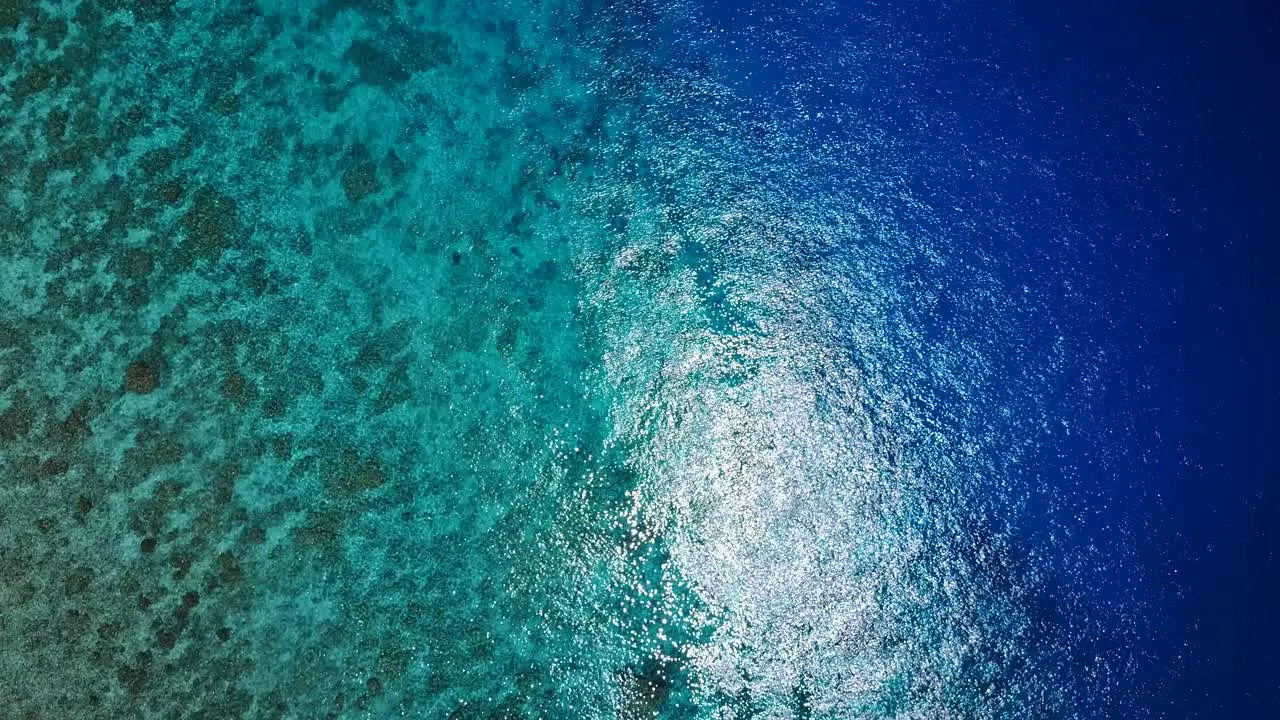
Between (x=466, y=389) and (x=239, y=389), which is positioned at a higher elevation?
(x=239, y=389)

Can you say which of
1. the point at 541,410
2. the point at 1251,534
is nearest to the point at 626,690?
the point at 541,410

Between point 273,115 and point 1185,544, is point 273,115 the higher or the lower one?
the higher one

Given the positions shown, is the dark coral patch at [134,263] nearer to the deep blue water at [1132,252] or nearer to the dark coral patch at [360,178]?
the dark coral patch at [360,178]

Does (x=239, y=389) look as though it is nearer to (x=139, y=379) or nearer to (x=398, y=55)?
(x=139, y=379)

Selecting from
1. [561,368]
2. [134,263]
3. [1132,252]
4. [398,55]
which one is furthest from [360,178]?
[1132,252]

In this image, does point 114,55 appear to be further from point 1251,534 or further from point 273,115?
point 1251,534

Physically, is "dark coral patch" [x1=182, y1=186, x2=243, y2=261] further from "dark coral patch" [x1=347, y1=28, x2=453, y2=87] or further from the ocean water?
"dark coral patch" [x1=347, y1=28, x2=453, y2=87]

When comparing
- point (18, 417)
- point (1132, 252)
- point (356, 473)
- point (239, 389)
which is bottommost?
point (1132, 252)

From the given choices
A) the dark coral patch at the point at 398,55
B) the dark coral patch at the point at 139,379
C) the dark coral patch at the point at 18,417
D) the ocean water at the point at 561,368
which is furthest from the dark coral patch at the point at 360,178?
the dark coral patch at the point at 18,417
